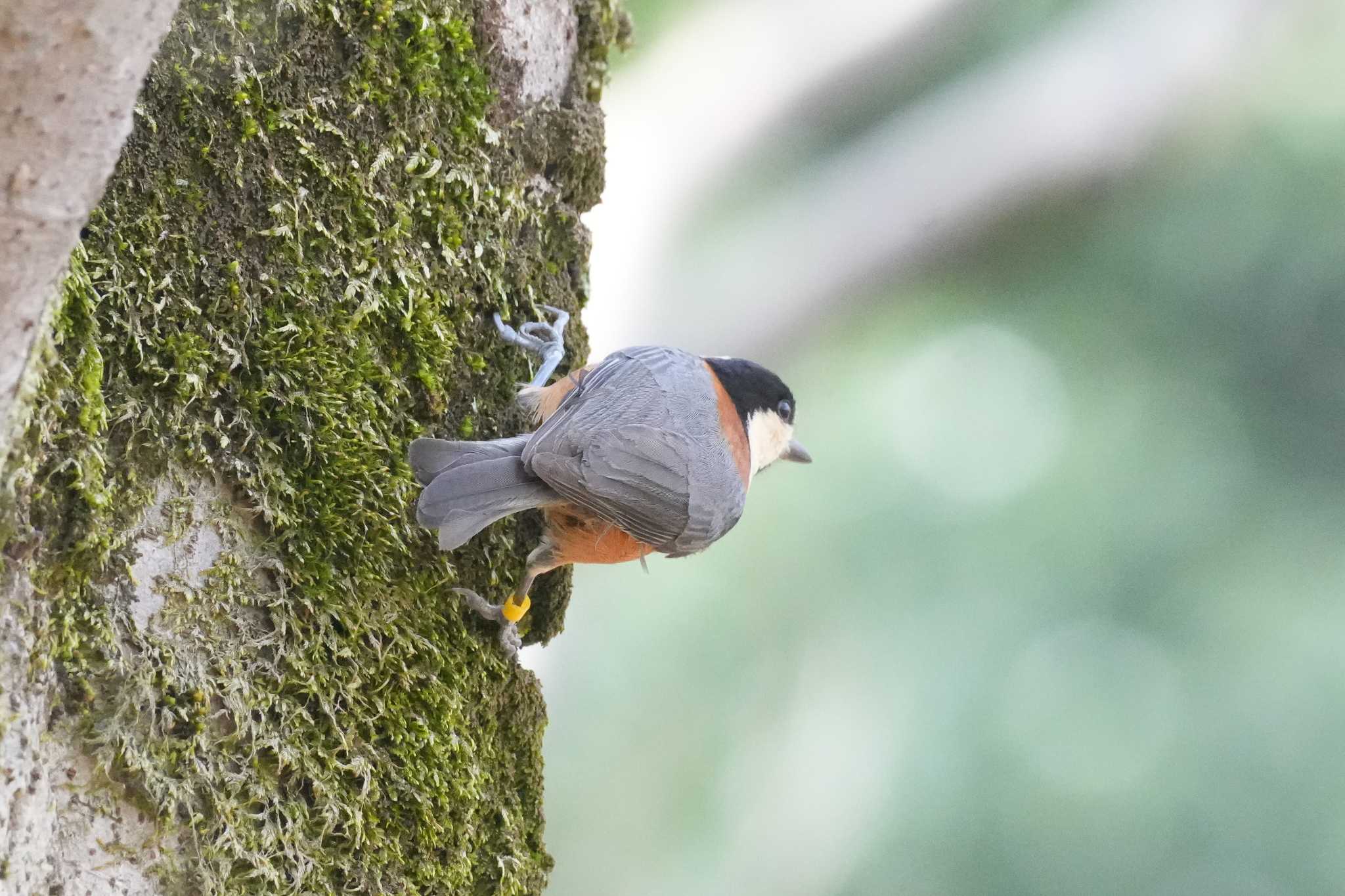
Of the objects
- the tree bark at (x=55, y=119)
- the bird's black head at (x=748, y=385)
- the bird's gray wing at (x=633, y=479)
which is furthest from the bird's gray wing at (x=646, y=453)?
the tree bark at (x=55, y=119)

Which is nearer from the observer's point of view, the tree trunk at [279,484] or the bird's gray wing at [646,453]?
the tree trunk at [279,484]

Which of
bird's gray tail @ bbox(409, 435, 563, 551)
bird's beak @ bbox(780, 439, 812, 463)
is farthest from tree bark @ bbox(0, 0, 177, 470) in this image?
bird's beak @ bbox(780, 439, 812, 463)

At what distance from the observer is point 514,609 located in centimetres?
185

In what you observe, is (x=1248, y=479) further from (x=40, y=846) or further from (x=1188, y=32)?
(x=40, y=846)

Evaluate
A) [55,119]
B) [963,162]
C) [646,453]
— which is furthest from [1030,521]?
[55,119]

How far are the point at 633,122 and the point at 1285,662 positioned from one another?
9.29 feet

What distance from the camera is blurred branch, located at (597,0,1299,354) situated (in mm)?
3391

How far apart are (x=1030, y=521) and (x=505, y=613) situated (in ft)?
8.77

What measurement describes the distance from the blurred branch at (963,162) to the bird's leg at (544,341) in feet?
4.89

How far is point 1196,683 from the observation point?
3693mm

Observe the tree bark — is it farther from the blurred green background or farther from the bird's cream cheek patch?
the blurred green background

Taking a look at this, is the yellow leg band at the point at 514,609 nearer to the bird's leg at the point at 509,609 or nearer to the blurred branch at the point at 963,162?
the bird's leg at the point at 509,609

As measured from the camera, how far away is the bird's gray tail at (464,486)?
1567 millimetres

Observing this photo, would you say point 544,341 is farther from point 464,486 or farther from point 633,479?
point 464,486
